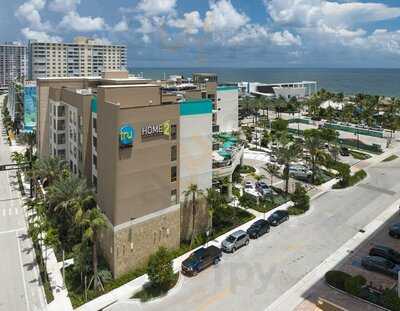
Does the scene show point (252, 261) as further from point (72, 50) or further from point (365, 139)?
point (72, 50)

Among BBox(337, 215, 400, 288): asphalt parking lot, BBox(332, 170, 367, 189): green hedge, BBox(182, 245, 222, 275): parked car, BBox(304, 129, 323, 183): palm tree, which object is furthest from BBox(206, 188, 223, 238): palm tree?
BBox(332, 170, 367, 189): green hedge

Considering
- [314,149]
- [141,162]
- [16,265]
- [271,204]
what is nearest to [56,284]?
[16,265]

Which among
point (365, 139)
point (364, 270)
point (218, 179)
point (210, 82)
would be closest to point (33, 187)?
point (218, 179)

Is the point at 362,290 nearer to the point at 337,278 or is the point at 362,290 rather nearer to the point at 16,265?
the point at 337,278

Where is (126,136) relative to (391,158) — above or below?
above

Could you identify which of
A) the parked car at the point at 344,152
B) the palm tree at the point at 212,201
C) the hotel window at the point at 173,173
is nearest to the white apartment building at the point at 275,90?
the parked car at the point at 344,152

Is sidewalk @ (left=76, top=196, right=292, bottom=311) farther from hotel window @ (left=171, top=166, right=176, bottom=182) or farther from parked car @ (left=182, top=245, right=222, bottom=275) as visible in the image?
hotel window @ (left=171, top=166, right=176, bottom=182)

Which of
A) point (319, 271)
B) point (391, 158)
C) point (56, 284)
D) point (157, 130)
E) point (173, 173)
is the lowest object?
point (56, 284)
